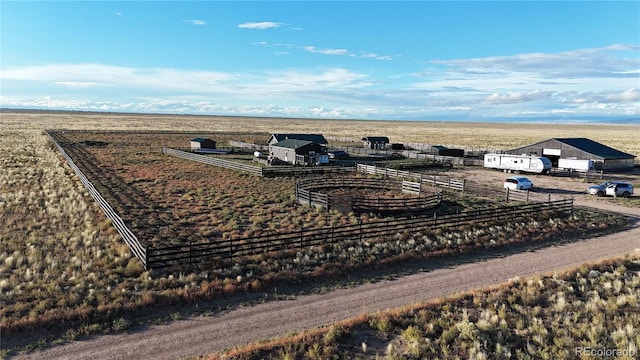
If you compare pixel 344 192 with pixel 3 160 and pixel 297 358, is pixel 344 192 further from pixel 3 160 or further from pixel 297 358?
pixel 3 160

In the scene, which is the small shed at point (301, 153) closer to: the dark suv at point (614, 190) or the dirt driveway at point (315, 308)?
the dark suv at point (614, 190)

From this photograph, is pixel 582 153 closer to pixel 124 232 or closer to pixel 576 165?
pixel 576 165

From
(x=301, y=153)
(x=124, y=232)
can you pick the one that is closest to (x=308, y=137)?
(x=301, y=153)

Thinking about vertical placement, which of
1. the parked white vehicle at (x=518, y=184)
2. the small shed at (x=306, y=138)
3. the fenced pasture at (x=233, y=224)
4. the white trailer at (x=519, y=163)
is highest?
the small shed at (x=306, y=138)

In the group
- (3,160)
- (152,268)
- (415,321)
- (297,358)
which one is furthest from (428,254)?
(3,160)

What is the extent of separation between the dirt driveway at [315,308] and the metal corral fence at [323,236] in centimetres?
A: 406

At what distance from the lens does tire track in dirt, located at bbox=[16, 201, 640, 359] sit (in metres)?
11.8

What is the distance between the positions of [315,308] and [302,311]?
0.49 meters

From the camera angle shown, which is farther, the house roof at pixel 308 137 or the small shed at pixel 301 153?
the house roof at pixel 308 137

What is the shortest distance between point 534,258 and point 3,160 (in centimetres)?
5826

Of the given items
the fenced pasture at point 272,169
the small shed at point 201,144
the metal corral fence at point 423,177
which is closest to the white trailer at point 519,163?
the metal corral fence at point 423,177

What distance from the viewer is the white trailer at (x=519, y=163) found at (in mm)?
47781

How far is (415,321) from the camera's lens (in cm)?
1338

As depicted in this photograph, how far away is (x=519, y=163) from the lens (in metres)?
49.7
